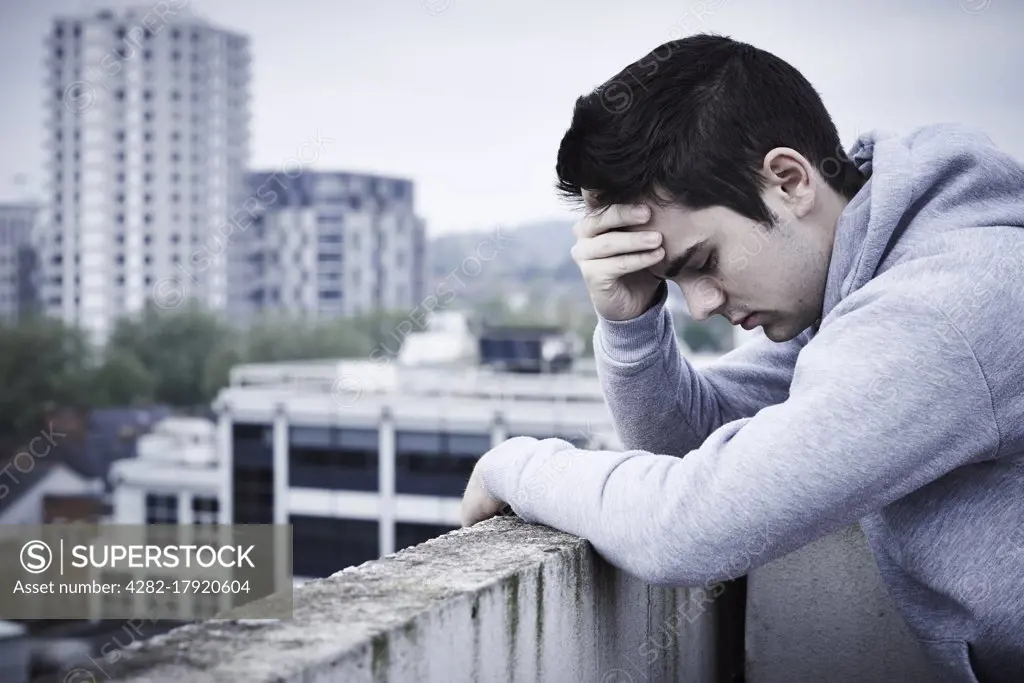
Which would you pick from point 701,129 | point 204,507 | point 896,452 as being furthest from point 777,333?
point 204,507

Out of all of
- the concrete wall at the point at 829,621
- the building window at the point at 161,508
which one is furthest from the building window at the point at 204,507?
the concrete wall at the point at 829,621

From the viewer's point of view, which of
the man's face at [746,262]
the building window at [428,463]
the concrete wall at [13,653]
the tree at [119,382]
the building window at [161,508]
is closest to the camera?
the man's face at [746,262]

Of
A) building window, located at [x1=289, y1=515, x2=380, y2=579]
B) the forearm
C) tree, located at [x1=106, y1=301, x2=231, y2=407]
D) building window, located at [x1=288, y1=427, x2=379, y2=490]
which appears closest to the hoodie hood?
the forearm

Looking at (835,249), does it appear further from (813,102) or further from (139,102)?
(139,102)

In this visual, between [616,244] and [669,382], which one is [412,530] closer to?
[669,382]

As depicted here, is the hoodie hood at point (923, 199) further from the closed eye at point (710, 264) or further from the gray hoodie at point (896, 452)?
the closed eye at point (710, 264)

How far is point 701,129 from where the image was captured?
1604 millimetres

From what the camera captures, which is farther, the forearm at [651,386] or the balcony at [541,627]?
the forearm at [651,386]

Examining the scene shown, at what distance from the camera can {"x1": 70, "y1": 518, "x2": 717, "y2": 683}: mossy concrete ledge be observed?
1.13 meters

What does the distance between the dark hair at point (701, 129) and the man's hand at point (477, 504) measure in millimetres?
524

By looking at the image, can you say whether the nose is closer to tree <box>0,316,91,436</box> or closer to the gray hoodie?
the gray hoodie

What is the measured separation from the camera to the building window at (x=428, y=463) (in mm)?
19500

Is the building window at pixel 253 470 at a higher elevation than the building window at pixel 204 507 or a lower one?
higher

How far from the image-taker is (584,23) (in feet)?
201
